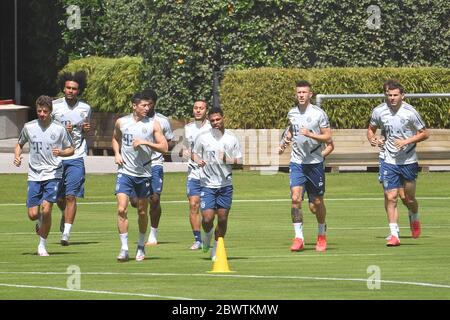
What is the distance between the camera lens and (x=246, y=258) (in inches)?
836

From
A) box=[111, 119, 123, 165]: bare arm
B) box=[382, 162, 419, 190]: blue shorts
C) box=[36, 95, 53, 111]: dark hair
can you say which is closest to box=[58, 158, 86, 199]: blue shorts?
box=[36, 95, 53, 111]: dark hair

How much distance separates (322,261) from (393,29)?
26558 millimetres

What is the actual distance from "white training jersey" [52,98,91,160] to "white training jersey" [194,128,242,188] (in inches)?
143

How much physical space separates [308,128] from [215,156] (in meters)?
1.83

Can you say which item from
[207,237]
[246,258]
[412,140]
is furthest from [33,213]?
[412,140]

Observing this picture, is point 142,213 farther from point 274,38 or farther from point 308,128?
point 274,38

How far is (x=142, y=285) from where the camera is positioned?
17.5 metres

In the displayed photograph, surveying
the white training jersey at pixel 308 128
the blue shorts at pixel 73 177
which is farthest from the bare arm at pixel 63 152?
the white training jersey at pixel 308 128

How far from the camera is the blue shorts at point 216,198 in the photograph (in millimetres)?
21031

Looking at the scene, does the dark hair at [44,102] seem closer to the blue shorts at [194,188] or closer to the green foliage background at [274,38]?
the blue shorts at [194,188]

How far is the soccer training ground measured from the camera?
17.0m

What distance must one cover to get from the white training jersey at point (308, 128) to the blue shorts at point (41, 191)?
3.25 meters

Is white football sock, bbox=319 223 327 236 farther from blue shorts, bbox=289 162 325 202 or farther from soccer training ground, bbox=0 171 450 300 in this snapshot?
blue shorts, bbox=289 162 325 202

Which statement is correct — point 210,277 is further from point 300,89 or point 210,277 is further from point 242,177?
point 242,177
